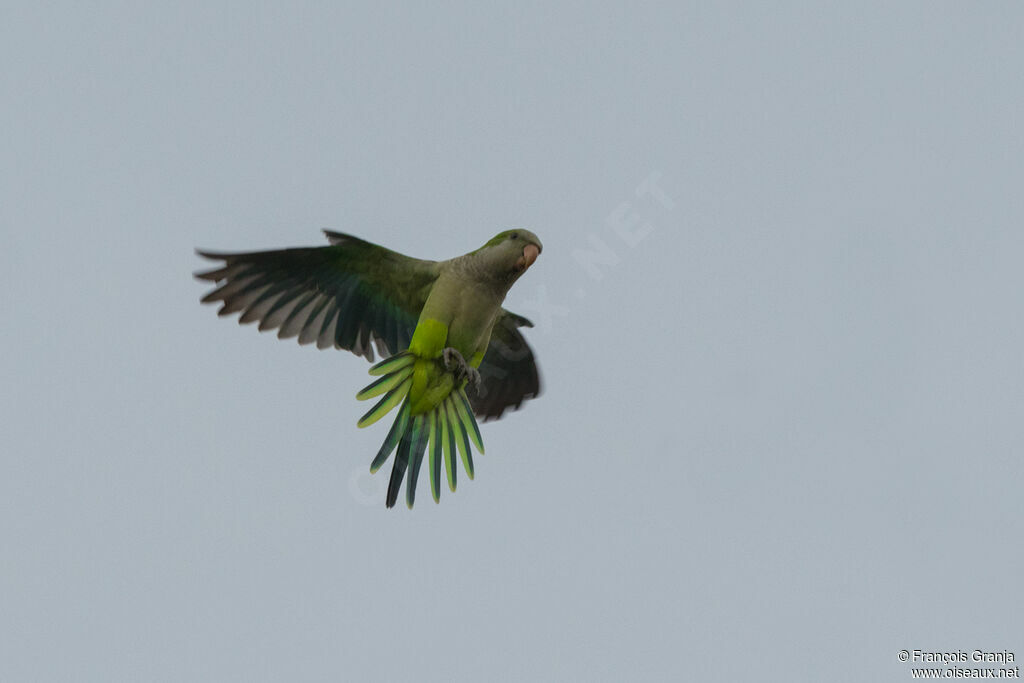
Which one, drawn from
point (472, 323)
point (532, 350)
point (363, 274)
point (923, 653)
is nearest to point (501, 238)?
point (472, 323)

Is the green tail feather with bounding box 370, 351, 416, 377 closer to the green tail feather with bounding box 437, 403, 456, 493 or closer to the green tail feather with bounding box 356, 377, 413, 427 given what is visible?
the green tail feather with bounding box 356, 377, 413, 427

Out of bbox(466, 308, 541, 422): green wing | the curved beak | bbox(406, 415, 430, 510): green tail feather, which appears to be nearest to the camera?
the curved beak

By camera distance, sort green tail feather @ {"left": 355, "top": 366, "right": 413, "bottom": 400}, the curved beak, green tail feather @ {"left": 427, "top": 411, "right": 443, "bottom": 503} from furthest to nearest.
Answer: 1. green tail feather @ {"left": 427, "top": 411, "right": 443, "bottom": 503}
2. the curved beak
3. green tail feather @ {"left": 355, "top": 366, "right": 413, "bottom": 400}

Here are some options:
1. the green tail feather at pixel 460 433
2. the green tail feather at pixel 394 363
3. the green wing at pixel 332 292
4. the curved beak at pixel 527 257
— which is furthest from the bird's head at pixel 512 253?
the green tail feather at pixel 460 433

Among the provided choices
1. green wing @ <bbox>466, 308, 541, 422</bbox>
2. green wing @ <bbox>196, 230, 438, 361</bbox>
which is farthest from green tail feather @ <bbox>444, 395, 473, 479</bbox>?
green wing @ <bbox>466, 308, 541, 422</bbox>

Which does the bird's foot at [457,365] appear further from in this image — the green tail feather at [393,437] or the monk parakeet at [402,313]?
the green tail feather at [393,437]

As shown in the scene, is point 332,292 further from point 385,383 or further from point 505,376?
point 505,376

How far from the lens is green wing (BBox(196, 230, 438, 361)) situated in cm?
909

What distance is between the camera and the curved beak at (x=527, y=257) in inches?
343

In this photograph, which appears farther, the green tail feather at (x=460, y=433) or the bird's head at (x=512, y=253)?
the green tail feather at (x=460, y=433)

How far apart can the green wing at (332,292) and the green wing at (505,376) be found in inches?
52.4

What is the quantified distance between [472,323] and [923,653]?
18.4 feet

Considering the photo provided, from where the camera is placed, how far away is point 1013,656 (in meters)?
10.2

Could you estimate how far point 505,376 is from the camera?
1082cm
